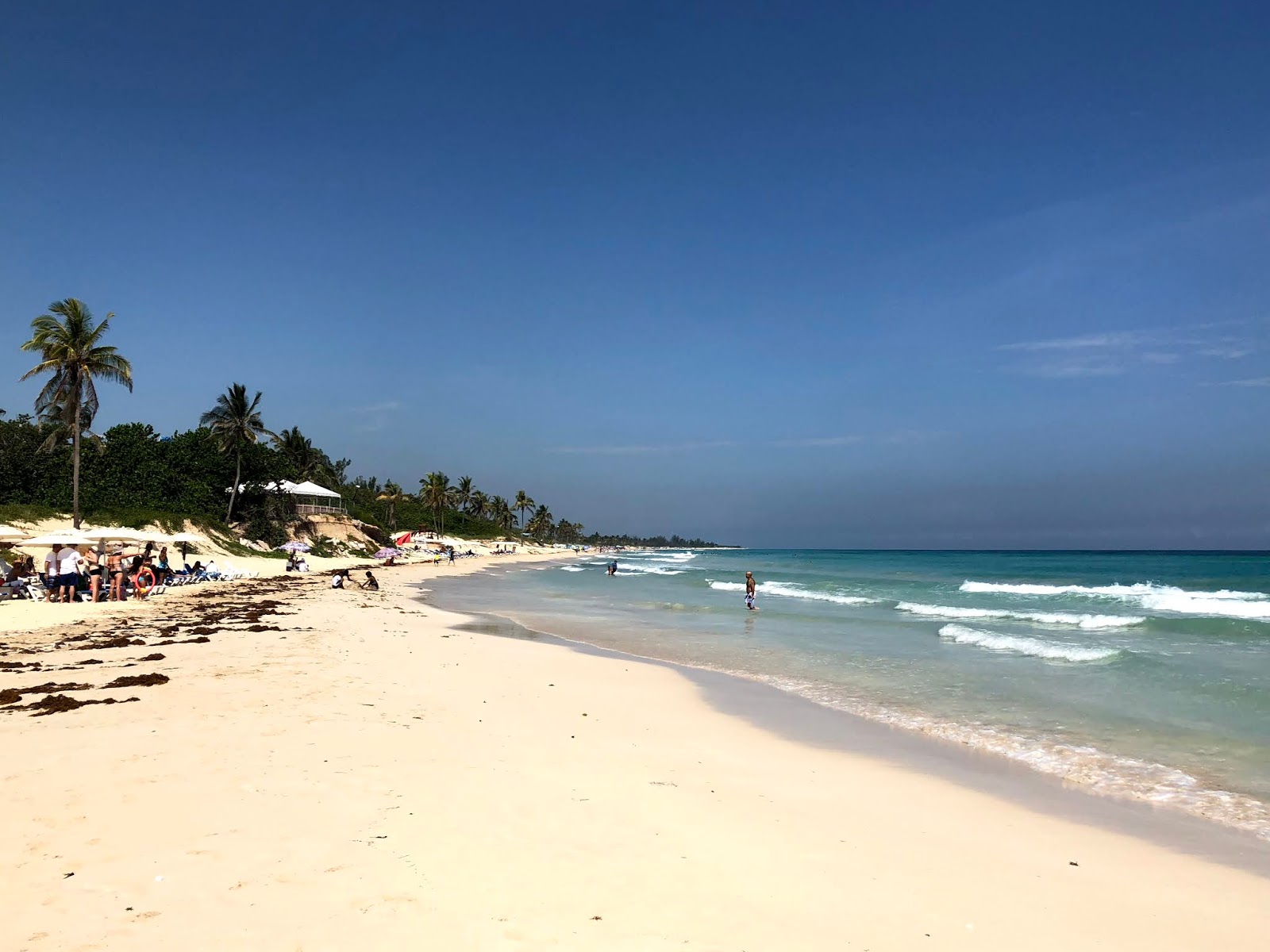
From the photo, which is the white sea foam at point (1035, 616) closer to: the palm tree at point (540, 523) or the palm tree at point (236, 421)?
the palm tree at point (236, 421)

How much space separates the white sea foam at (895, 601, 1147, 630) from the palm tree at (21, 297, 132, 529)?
38.3m

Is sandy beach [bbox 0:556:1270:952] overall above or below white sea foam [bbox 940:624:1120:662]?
above

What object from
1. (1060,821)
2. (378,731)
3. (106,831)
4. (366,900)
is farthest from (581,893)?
(1060,821)

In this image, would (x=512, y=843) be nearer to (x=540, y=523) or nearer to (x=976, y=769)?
(x=976, y=769)

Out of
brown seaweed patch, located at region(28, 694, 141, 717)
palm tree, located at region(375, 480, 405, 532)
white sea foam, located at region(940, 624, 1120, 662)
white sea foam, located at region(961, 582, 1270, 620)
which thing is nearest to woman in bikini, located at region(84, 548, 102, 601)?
brown seaweed patch, located at region(28, 694, 141, 717)

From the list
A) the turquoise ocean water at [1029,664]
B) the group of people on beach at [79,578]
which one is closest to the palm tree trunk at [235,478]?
the group of people on beach at [79,578]

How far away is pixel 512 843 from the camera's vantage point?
470cm

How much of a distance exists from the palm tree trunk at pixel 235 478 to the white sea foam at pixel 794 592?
33344 mm

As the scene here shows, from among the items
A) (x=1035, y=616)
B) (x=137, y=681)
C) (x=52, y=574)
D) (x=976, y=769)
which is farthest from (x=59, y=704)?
(x=1035, y=616)

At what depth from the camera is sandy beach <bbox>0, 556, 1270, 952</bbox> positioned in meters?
3.69

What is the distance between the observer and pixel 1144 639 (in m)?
18.8

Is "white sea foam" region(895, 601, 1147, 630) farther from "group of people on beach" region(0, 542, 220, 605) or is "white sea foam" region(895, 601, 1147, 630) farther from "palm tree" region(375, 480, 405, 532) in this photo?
"palm tree" region(375, 480, 405, 532)

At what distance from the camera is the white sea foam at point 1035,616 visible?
888 inches

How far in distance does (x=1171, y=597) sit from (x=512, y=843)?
39462mm
